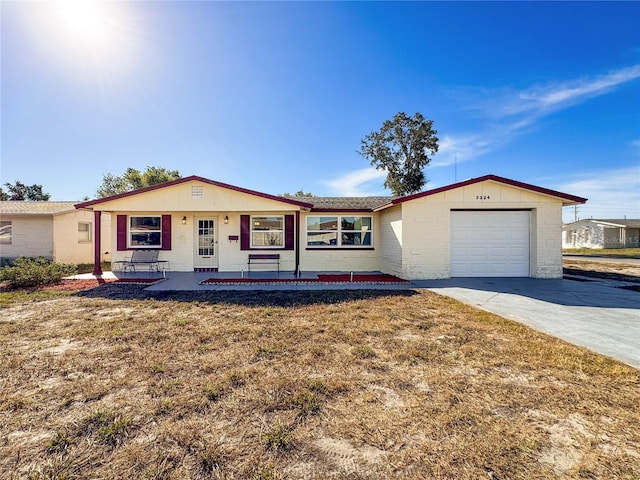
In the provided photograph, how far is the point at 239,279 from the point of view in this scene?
10477 mm

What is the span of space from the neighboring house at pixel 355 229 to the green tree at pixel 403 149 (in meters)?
16.7

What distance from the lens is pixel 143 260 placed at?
39.5ft

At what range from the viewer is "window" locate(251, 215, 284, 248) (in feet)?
41.1

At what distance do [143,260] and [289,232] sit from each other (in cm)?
620

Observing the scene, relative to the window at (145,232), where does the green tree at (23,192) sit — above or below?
above

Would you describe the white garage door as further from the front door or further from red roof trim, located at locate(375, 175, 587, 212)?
the front door

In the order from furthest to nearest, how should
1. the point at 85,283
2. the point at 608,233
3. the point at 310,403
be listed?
the point at 608,233, the point at 85,283, the point at 310,403

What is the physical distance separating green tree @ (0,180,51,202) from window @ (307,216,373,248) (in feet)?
169

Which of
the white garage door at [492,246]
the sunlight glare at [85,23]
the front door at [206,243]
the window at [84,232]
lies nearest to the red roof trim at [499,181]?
the white garage door at [492,246]

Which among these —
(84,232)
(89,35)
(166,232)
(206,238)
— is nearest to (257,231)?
(206,238)

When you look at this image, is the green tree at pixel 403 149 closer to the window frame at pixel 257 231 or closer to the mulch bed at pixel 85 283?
the window frame at pixel 257 231

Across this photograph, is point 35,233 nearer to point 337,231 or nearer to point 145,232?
point 145,232

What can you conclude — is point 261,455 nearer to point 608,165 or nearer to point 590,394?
point 590,394

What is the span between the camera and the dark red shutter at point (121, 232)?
487 inches
